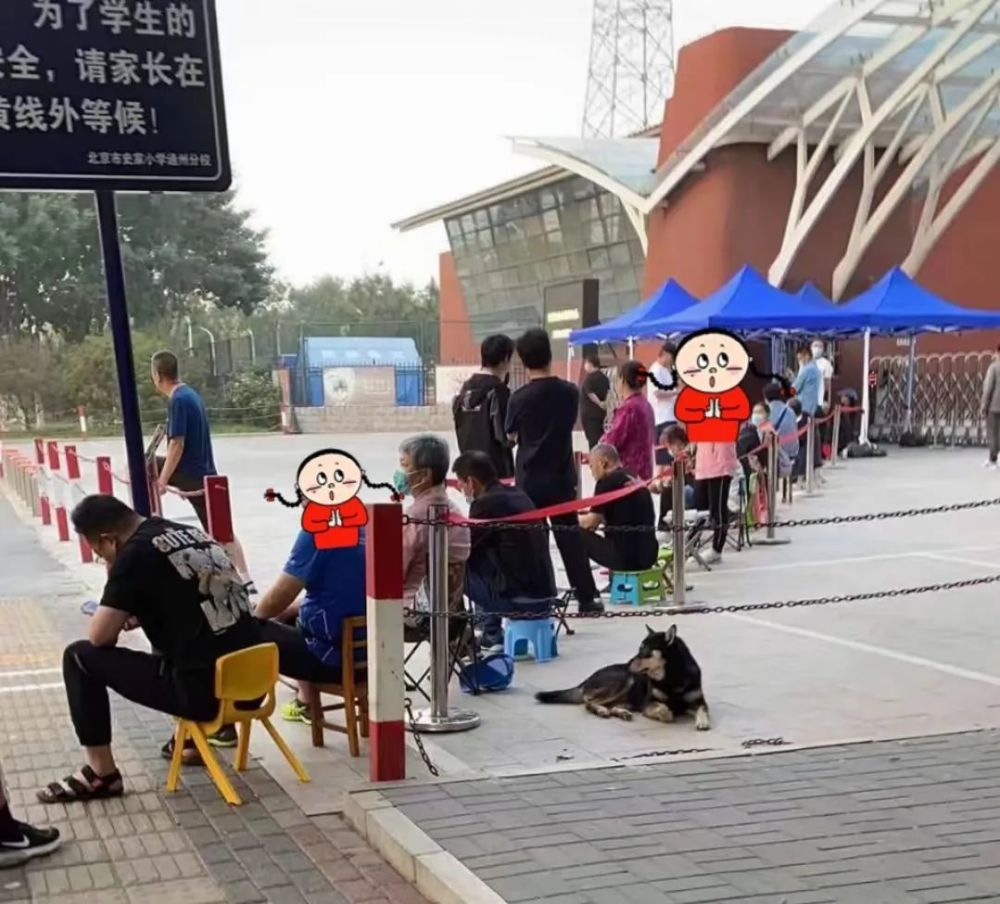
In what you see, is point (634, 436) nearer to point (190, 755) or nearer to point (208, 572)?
point (190, 755)

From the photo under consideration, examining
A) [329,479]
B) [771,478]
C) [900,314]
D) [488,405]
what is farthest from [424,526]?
[900,314]

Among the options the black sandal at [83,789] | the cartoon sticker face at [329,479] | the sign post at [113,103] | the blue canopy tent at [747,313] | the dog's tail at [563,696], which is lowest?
the dog's tail at [563,696]

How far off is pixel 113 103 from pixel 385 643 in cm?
233

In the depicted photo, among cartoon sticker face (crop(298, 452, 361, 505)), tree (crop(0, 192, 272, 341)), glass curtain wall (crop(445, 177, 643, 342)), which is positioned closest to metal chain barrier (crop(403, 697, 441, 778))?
cartoon sticker face (crop(298, 452, 361, 505))

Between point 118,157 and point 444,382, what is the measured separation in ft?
105

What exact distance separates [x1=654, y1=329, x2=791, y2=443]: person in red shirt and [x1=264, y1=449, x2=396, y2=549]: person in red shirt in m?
1.45

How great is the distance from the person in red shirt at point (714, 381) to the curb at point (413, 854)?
207cm

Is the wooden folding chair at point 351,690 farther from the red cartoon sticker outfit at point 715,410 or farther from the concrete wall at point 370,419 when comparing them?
the concrete wall at point 370,419

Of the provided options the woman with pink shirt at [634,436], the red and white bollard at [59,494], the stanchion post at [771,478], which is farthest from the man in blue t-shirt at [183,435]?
the red and white bollard at [59,494]

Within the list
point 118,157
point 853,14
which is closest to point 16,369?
point 853,14

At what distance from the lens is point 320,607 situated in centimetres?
488

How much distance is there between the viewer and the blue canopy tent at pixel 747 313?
1606 cm

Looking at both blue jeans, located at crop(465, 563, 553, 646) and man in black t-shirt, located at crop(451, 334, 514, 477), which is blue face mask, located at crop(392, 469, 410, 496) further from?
man in black t-shirt, located at crop(451, 334, 514, 477)

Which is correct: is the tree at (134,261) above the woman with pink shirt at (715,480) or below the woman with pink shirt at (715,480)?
above
